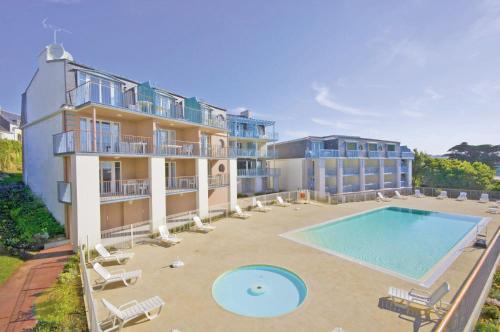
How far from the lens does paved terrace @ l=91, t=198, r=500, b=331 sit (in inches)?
263

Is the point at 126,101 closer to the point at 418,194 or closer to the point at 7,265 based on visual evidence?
the point at 7,265

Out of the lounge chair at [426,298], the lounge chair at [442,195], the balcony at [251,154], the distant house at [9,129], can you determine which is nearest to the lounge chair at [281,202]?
the balcony at [251,154]

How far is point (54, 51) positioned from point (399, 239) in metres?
26.1

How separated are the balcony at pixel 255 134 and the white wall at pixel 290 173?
16.5 ft

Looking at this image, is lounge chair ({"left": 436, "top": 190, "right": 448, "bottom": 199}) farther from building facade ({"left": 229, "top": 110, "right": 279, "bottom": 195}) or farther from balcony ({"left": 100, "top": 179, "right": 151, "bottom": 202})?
balcony ({"left": 100, "top": 179, "right": 151, "bottom": 202})

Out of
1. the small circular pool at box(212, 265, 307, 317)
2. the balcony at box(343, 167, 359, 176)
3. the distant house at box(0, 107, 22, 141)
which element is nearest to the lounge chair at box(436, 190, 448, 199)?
the balcony at box(343, 167, 359, 176)

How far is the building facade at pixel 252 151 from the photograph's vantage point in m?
29.0

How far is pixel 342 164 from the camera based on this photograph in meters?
32.8

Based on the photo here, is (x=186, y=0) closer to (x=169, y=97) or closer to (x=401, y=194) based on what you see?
(x=169, y=97)

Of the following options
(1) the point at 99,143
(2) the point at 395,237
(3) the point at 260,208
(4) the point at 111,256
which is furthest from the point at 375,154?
(4) the point at 111,256

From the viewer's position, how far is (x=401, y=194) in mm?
32156

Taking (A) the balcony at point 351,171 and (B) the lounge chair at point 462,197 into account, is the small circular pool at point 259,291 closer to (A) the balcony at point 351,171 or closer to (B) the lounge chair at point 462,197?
(A) the balcony at point 351,171

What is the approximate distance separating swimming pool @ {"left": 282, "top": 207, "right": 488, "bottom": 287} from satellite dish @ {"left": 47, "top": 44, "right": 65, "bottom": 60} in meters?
19.1

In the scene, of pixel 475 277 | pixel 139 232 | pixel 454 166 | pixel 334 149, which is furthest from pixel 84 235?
pixel 454 166
